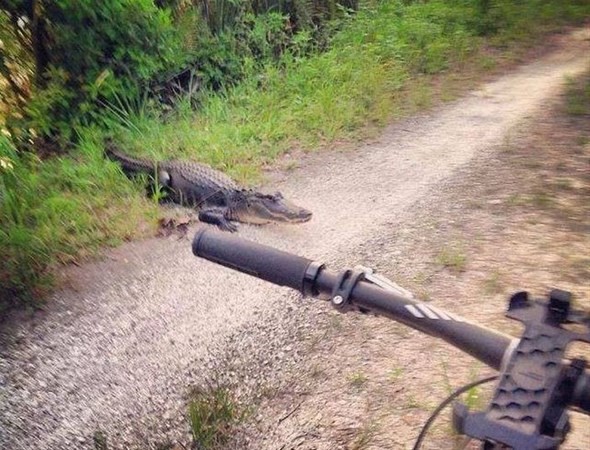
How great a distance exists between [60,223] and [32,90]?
76.5 inches

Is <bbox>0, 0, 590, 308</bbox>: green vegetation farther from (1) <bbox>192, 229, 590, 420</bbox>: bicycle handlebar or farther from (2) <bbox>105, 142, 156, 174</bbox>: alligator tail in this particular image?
(1) <bbox>192, 229, 590, 420</bbox>: bicycle handlebar

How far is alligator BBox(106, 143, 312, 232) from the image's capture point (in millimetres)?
4927

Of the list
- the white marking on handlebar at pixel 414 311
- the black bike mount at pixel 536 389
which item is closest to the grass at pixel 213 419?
the white marking on handlebar at pixel 414 311

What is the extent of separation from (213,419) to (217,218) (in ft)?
8.05

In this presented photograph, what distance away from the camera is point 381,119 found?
664 centimetres

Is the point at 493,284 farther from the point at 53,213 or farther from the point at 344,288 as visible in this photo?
the point at 53,213

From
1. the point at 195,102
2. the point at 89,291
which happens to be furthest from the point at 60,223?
the point at 195,102

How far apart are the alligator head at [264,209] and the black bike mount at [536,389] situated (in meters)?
3.56

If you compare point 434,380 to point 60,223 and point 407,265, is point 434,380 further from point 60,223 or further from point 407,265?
point 60,223

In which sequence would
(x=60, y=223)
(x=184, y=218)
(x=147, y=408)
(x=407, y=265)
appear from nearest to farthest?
1. (x=147, y=408)
2. (x=407, y=265)
3. (x=60, y=223)
4. (x=184, y=218)

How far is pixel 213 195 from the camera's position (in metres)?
5.34

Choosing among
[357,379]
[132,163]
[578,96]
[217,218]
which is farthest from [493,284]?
[578,96]

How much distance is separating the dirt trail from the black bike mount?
2137mm

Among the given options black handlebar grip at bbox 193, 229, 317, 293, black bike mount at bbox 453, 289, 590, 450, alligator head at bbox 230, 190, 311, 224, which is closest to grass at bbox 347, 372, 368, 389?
black handlebar grip at bbox 193, 229, 317, 293
